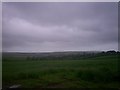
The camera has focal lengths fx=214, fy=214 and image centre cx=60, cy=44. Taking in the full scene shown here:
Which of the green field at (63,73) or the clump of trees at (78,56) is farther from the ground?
the clump of trees at (78,56)

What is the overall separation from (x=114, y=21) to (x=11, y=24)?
2.07 meters

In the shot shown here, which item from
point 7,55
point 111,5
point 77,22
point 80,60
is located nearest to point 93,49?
point 80,60

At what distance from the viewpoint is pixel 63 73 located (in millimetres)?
4223

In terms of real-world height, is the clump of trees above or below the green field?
above

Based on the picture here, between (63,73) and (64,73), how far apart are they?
0.07 ft

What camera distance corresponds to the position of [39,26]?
4.34 metres

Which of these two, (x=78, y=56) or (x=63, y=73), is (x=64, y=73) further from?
(x=78, y=56)

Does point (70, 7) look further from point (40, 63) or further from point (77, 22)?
point (40, 63)

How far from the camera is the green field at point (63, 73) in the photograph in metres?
4.16

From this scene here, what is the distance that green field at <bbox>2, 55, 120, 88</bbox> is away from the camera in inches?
164

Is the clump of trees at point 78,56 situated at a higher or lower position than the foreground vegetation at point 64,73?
higher

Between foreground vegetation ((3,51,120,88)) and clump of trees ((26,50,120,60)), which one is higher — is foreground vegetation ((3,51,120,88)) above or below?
below

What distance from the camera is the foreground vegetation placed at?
4.16m

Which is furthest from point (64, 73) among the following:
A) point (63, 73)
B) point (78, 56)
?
point (78, 56)
